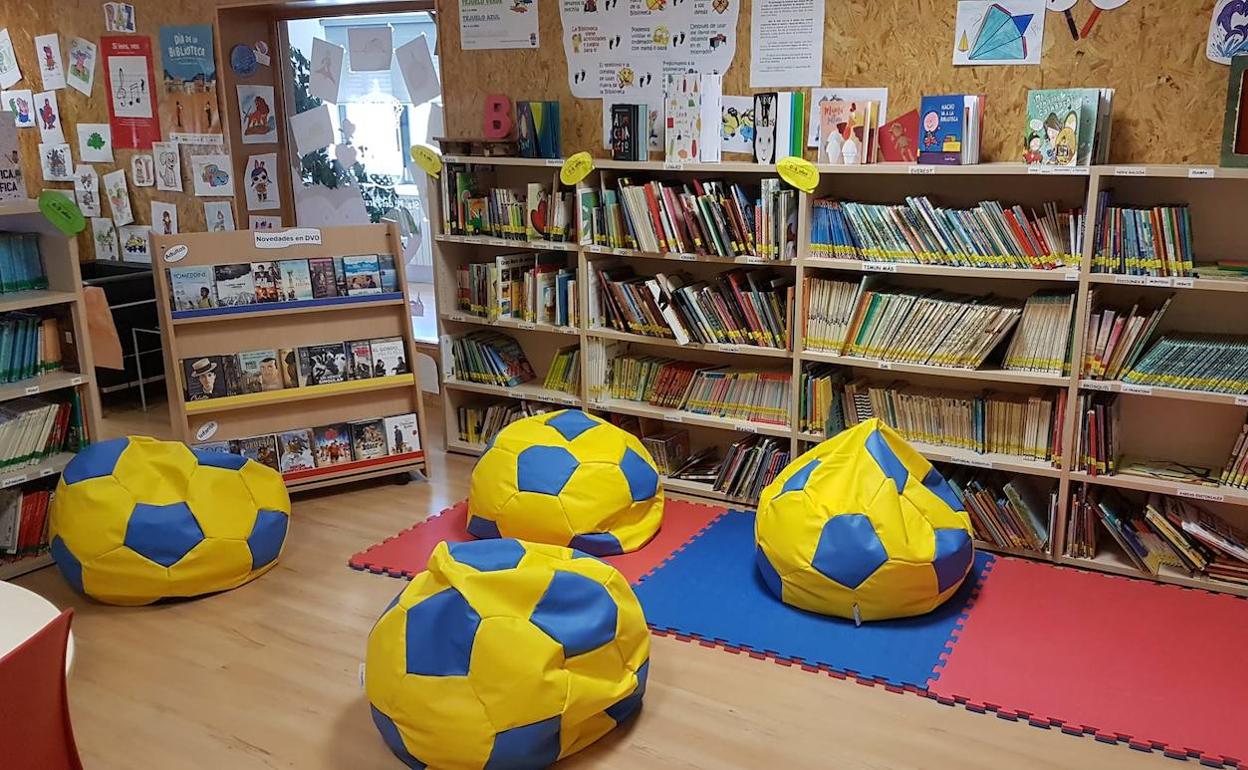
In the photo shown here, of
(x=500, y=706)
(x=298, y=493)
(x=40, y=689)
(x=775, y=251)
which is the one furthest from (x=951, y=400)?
(x=40, y=689)

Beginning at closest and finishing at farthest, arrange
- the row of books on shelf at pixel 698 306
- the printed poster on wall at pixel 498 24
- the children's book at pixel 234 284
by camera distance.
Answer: the row of books on shelf at pixel 698 306, the children's book at pixel 234 284, the printed poster on wall at pixel 498 24

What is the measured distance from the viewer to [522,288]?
15.9 feet

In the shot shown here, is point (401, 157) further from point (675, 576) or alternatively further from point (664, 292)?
point (675, 576)

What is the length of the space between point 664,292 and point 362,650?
1960 millimetres

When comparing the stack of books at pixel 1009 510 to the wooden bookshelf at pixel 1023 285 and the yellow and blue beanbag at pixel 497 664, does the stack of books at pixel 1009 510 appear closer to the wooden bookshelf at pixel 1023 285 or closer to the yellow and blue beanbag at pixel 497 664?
the wooden bookshelf at pixel 1023 285

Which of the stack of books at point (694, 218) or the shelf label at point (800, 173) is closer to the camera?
the shelf label at point (800, 173)

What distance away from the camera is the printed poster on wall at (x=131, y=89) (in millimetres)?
6301

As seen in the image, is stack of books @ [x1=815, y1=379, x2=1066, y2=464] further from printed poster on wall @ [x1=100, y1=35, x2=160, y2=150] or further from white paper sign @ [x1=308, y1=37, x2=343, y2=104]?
printed poster on wall @ [x1=100, y1=35, x2=160, y2=150]

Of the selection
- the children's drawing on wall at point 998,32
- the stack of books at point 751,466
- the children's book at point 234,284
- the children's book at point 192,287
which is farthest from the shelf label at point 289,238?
the children's drawing on wall at point 998,32

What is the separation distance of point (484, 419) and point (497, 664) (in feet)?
8.96

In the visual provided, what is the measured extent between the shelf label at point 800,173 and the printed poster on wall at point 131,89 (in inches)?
169

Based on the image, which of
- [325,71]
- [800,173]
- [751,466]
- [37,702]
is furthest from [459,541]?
[325,71]

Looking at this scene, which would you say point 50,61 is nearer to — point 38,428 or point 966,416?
point 38,428

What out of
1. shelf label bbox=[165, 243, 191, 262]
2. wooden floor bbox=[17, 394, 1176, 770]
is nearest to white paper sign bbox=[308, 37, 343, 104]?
shelf label bbox=[165, 243, 191, 262]
